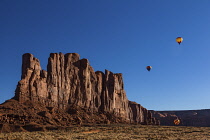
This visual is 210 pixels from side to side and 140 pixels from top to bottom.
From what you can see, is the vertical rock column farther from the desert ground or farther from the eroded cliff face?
the desert ground

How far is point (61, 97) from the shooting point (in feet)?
266

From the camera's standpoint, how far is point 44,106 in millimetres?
71500

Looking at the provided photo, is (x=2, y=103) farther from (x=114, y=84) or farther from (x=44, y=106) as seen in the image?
(x=114, y=84)

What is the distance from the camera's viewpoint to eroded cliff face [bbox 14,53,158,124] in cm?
7212

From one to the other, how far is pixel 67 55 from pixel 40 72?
14.7 m

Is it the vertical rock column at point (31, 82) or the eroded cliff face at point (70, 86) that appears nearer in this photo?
the vertical rock column at point (31, 82)

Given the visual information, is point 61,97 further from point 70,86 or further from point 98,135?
point 98,135

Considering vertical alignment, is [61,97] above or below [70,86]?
below

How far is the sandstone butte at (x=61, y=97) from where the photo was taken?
205 ft

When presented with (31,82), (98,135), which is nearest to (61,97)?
(31,82)

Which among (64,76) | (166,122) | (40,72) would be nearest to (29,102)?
(40,72)

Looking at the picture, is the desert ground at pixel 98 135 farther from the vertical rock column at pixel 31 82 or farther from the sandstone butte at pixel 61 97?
the vertical rock column at pixel 31 82

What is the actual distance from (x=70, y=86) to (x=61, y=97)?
22.9 feet

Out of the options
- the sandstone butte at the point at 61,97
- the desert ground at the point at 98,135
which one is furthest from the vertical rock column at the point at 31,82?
the desert ground at the point at 98,135
